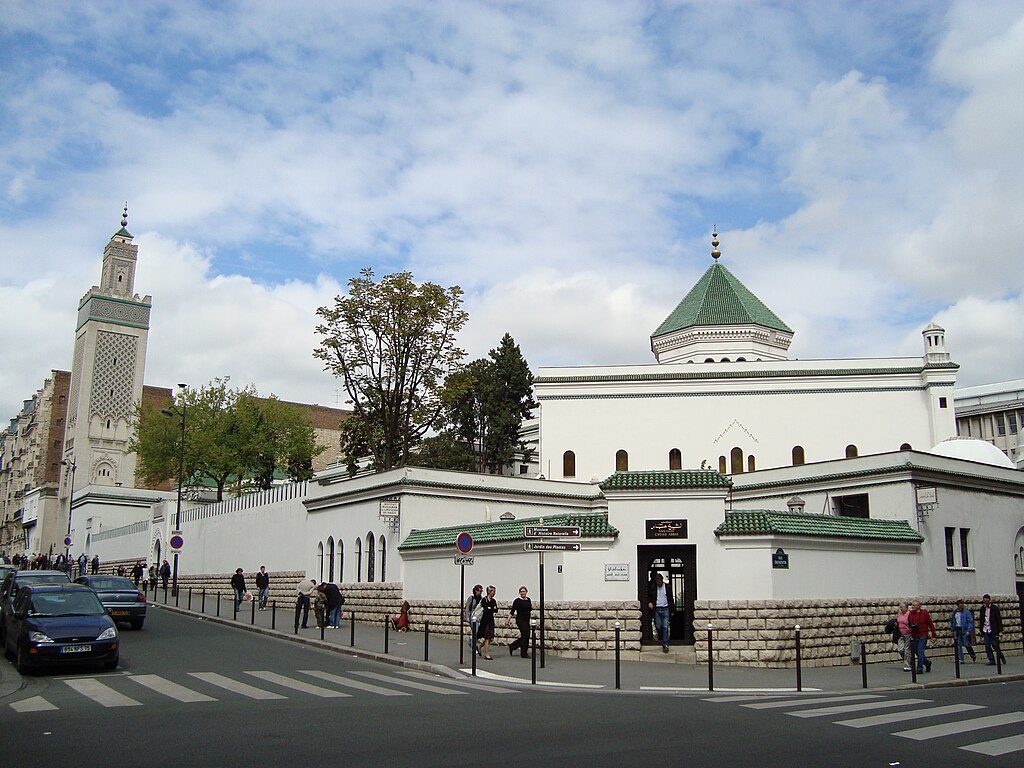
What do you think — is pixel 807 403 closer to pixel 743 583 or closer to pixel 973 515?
pixel 973 515

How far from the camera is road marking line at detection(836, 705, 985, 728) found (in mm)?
12188

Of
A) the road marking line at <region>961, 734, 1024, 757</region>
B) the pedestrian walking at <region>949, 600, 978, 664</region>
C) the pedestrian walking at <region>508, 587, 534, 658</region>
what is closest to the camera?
the road marking line at <region>961, 734, 1024, 757</region>

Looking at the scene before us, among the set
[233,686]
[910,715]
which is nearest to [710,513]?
[910,715]

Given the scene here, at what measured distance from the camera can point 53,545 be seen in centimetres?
9569

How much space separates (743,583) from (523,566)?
224 inches

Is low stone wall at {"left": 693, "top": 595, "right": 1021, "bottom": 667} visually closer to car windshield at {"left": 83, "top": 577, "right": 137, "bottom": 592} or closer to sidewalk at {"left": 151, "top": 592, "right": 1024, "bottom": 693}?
sidewalk at {"left": 151, "top": 592, "right": 1024, "bottom": 693}

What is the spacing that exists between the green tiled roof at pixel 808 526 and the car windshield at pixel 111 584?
56.2 feet

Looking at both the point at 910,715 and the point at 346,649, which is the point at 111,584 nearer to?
the point at 346,649

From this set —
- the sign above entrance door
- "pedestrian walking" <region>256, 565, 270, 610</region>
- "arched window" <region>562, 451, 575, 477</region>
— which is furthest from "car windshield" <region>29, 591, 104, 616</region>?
"arched window" <region>562, 451, 575, 477</region>

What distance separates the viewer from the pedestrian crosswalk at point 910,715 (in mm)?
11041

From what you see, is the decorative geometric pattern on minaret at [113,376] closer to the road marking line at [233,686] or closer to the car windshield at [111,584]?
the car windshield at [111,584]

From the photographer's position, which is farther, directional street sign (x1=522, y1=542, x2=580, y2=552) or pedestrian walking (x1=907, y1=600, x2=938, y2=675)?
pedestrian walking (x1=907, y1=600, x2=938, y2=675)

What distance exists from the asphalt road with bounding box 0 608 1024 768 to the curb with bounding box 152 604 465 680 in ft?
5.27

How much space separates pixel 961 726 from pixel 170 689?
11695 millimetres
